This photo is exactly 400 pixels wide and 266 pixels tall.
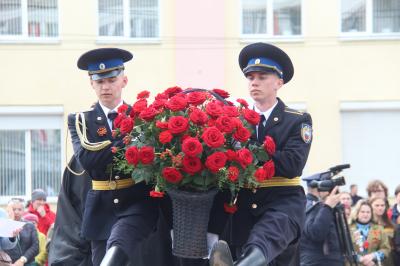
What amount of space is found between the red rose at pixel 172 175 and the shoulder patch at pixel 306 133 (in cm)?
114

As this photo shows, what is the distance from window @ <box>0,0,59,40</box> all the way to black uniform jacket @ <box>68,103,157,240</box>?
14294 millimetres

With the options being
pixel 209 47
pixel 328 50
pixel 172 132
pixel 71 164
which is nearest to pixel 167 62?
pixel 209 47

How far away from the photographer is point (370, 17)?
22266mm

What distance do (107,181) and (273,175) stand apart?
1.25 metres

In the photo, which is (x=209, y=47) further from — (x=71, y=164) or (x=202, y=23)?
(x=71, y=164)

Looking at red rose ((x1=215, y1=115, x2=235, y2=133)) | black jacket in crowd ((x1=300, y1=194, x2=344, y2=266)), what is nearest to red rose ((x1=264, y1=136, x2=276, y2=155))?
red rose ((x1=215, y1=115, x2=235, y2=133))

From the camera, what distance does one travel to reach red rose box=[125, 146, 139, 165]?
712 centimetres

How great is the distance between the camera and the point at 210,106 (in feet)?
23.8

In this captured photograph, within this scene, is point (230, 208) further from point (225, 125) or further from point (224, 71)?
point (224, 71)

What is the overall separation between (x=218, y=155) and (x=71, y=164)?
1.93 m

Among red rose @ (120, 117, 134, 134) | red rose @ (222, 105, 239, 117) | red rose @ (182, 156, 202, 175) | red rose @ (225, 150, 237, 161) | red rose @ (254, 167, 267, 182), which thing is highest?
red rose @ (222, 105, 239, 117)

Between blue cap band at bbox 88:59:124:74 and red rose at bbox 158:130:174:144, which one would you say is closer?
red rose at bbox 158:130:174:144

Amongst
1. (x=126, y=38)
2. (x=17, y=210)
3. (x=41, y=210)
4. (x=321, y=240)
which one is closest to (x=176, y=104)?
(x=321, y=240)

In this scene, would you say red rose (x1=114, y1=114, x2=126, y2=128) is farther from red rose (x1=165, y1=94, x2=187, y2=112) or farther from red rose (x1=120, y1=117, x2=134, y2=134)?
red rose (x1=165, y1=94, x2=187, y2=112)
